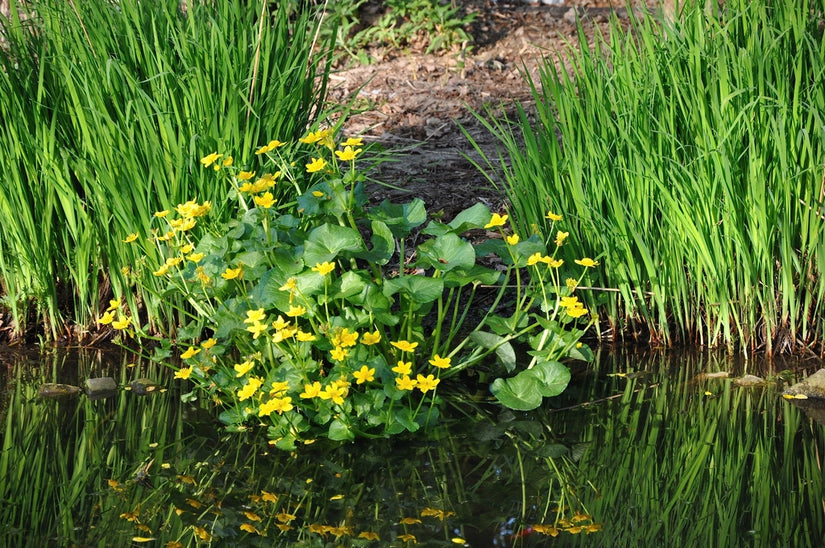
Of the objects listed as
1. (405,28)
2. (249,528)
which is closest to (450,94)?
(405,28)

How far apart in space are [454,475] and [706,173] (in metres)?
1.21

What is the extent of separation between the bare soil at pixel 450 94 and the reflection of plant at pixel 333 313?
1.22 metres

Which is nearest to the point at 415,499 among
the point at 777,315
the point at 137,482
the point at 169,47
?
the point at 137,482

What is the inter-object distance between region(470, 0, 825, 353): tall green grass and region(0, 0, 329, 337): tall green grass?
0.89 meters

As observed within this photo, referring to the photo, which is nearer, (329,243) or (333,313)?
(329,243)

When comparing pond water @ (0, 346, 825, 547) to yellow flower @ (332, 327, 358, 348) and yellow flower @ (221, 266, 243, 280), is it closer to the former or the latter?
yellow flower @ (332, 327, 358, 348)

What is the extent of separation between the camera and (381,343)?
2.31 m

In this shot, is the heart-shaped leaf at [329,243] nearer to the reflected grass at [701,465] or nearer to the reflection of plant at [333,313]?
the reflection of plant at [333,313]

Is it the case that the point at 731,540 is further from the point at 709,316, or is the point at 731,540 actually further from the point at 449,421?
the point at 709,316

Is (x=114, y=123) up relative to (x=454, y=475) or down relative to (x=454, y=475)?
up

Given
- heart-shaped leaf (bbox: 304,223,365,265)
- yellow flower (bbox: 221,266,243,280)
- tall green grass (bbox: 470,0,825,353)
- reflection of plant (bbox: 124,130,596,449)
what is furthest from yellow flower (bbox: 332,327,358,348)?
tall green grass (bbox: 470,0,825,353)

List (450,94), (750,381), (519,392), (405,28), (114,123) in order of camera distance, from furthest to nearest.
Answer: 1. (405,28)
2. (450,94)
3. (114,123)
4. (750,381)
5. (519,392)

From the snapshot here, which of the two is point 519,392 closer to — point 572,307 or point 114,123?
point 572,307

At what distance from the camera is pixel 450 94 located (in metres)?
5.36
